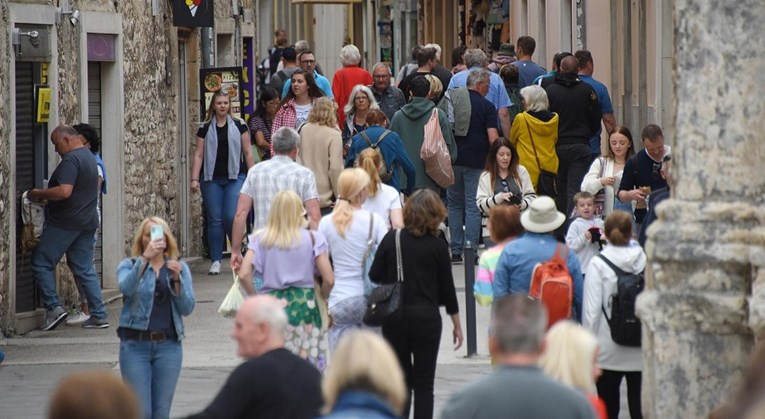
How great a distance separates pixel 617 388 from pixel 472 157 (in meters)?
7.55

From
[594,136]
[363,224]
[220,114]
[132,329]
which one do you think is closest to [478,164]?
[594,136]

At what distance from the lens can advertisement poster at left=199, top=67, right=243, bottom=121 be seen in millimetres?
18672

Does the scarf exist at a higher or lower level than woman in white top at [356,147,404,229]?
higher

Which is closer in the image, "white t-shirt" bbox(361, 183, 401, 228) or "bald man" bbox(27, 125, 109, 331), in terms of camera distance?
"white t-shirt" bbox(361, 183, 401, 228)

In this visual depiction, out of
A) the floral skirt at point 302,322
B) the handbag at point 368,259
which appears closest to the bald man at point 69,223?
the handbag at point 368,259

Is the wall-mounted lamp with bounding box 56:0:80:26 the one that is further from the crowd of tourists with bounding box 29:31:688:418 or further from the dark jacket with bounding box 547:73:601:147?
the dark jacket with bounding box 547:73:601:147

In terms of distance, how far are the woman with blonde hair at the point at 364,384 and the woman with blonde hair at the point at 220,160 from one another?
1154 centimetres

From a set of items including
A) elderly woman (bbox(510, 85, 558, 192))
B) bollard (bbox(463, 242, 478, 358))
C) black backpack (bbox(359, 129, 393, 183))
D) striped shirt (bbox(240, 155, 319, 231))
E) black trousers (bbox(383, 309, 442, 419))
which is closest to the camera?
black trousers (bbox(383, 309, 442, 419))

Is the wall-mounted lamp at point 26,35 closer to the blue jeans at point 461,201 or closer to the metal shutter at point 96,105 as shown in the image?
the metal shutter at point 96,105

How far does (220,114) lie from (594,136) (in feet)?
11.3

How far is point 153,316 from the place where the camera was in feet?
30.1

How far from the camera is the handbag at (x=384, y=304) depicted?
9586mm

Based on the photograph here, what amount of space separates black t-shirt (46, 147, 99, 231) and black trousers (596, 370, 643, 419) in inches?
210

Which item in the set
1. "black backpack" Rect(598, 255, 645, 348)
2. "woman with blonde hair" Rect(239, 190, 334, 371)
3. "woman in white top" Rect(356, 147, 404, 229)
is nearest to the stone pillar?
"black backpack" Rect(598, 255, 645, 348)
